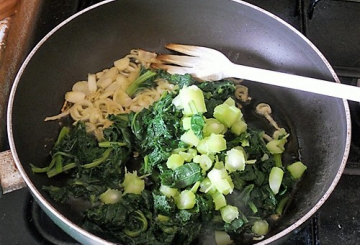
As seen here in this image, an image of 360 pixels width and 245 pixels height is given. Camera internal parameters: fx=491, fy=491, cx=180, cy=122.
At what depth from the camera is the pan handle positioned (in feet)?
3.72

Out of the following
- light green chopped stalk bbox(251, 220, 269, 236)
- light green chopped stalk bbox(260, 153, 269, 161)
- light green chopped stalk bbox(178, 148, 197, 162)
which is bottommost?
light green chopped stalk bbox(251, 220, 269, 236)

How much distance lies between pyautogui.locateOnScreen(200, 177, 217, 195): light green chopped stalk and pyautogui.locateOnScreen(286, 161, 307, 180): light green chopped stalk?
0.25m

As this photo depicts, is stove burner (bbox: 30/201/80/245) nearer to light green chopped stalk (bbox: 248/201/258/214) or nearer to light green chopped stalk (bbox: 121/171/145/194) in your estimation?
light green chopped stalk (bbox: 121/171/145/194)

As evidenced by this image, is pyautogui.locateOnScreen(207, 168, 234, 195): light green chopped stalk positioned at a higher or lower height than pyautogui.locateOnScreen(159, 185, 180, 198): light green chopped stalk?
higher

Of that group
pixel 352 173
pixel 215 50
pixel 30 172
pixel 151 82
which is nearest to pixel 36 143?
pixel 30 172

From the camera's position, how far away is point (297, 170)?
51.4 inches

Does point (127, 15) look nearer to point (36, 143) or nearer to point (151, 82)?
point (151, 82)

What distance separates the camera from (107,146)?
1323 mm

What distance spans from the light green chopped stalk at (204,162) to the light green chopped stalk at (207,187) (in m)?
0.02

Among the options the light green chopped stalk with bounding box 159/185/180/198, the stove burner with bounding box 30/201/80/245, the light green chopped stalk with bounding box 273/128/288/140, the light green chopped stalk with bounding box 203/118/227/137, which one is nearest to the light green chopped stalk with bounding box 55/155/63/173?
the stove burner with bounding box 30/201/80/245

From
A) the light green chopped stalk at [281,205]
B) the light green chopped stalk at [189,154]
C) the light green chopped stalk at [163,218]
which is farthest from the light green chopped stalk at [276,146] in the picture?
the light green chopped stalk at [163,218]

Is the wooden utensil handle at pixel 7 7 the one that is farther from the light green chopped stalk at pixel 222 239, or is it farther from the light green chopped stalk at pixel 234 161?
the light green chopped stalk at pixel 222 239

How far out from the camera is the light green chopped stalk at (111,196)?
1.22 meters

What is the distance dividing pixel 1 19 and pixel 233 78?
71cm
